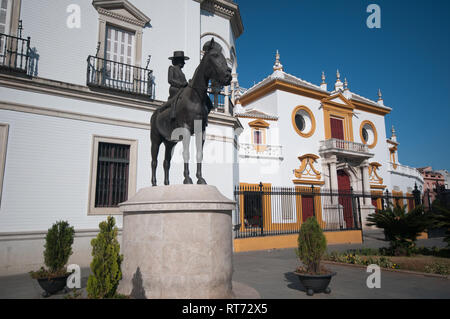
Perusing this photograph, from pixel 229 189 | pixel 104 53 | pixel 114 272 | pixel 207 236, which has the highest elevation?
pixel 104 53

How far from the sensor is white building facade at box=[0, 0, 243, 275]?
8.98m

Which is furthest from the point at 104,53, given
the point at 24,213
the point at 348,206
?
the point at 348,206

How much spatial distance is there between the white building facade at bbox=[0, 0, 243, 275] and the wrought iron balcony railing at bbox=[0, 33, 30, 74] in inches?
1.4

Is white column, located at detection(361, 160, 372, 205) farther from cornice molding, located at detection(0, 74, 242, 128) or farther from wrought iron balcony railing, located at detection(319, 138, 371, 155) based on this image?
cornice molding, located at detection(0, 74, 242, 128)

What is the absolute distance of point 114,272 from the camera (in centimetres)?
349

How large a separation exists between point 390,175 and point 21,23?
30.1 m

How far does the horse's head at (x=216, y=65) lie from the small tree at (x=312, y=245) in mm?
3210

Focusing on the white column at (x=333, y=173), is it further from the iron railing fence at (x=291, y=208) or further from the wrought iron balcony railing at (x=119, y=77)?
the wrought iron balcony railing at (x=119, y=77)

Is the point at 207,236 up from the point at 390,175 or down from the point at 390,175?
down

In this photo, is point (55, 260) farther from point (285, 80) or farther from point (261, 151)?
point (285, 80)

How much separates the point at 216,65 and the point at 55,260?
16.5ft
